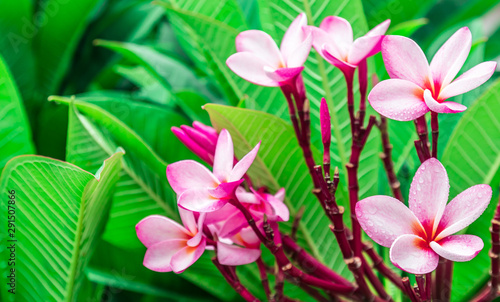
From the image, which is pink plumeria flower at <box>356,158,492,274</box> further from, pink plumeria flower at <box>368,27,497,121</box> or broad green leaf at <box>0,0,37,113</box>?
broad green leaf at <box>0,0,37,113</box>

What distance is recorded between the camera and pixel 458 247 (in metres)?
0.31

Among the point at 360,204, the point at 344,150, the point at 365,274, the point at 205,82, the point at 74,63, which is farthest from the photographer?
the point at 74,63

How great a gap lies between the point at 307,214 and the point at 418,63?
0.22 meters

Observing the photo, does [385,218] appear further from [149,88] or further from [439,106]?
[149,88]

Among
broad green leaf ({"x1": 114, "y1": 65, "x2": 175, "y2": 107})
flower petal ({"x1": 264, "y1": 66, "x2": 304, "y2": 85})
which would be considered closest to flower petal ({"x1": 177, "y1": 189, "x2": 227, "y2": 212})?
flower petal ({"x1": 264, "y1": 66, "x2": 304, "y2": 85})

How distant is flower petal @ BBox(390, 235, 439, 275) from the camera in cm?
30

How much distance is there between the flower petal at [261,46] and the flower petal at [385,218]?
0.16 m

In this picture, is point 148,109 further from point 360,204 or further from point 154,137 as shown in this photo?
point 360,204

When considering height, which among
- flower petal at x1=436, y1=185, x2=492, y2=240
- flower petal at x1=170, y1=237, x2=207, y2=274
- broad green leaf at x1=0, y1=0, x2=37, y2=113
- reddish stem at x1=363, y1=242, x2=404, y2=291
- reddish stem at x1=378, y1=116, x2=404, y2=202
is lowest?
broad green leaf at x1=0, y1=0, x2=37, y2=113

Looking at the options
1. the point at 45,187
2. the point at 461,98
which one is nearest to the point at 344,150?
the point at 461,98

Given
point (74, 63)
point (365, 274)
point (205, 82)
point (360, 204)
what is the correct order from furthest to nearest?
1. point (74, 63)
2. point (205, 82)
3. point (365, 274)
4. point (360, 204)

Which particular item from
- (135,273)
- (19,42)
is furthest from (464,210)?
(19,42)

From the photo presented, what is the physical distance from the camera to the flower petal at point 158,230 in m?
0.41

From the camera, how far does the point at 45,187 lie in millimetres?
413
